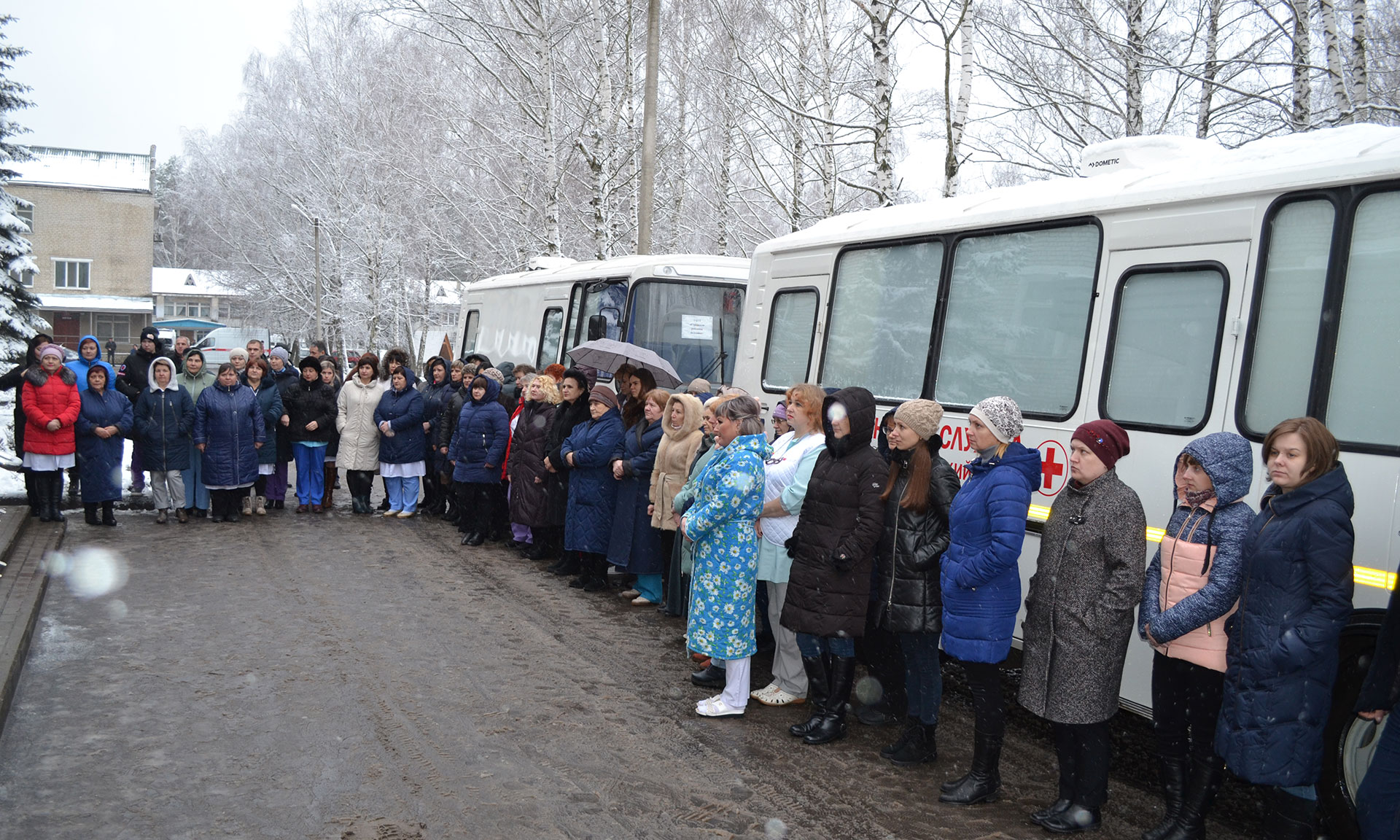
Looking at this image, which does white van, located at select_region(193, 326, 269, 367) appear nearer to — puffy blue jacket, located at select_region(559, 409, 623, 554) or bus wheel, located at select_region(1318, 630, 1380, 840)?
puffy blue jacket, located at select_region(559, 409, 623, 554)

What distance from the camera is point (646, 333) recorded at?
1302cm

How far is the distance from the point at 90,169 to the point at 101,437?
63294mm

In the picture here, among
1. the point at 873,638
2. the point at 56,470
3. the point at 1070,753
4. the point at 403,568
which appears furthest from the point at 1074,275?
the point at 56,470

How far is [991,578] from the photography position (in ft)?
16.3

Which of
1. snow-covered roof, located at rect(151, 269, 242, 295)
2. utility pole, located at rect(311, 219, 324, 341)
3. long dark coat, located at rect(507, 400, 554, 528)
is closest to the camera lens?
long dark coat, located at rect(507, 400, 554, 528)

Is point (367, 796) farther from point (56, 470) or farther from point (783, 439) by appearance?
point (56, 470)

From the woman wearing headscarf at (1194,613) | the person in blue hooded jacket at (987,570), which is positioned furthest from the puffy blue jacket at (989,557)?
the woman wearing headscarf at (1194,613)

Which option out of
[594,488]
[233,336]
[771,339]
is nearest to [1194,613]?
[771,339]

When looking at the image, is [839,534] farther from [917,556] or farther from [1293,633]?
[1293,633]

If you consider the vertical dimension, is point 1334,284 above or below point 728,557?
above

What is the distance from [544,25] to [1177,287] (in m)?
17.4

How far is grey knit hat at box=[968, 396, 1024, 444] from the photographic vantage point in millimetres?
5059

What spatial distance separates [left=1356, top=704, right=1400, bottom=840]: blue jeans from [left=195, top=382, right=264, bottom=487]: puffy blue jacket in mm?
11338

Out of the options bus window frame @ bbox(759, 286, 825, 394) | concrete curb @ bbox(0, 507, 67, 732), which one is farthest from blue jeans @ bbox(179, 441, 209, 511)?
bus window frame @ bbox(759, 286, 825, 394)
